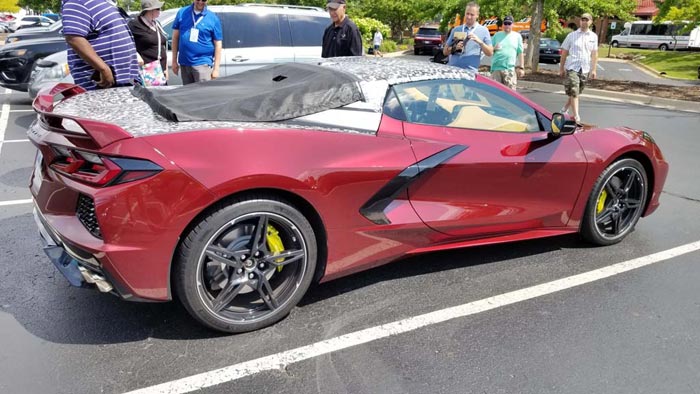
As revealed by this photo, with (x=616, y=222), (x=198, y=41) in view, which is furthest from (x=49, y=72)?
(x=616, y=222)

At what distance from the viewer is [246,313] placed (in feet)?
9.31

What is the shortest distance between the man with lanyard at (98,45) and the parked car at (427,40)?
26565mm

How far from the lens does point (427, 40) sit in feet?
96.5

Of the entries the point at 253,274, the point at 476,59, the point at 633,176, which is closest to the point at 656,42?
the point at 476,59

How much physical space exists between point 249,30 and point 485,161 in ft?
18.2

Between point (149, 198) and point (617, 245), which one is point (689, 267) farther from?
point (149, 198)

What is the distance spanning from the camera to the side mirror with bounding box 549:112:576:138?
11.7 feet

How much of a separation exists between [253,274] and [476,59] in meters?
5.71

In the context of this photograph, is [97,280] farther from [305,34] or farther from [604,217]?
[305,34]

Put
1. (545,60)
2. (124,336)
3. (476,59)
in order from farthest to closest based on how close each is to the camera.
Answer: (545,60) → (476,59) → (124,336)

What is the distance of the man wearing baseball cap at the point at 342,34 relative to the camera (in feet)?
20.1

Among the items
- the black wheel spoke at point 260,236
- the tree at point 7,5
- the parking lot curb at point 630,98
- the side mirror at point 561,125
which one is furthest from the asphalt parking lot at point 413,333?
the tree at point 7,5

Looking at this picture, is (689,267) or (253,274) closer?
(253,274)

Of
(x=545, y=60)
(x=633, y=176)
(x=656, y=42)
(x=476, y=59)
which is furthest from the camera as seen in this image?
(x=656, y=42)
